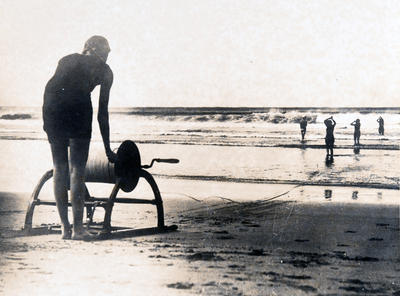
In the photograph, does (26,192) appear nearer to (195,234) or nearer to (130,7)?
(130,7)

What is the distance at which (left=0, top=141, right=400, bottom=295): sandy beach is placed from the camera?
414 centimetres

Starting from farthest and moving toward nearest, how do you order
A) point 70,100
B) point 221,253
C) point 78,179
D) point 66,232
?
point 66,232 → point 78,179 → point 70,100 → point 221,253

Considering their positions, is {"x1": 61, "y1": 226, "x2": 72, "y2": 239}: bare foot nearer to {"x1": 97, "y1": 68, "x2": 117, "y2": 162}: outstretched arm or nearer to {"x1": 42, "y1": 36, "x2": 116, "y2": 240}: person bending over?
{"x1": 42, "y1": 36, "x2": 116, "y2": 240}: person bending over

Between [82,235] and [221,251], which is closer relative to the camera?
[221,251]

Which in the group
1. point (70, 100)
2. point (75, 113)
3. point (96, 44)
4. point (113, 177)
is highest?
point (96, 44)

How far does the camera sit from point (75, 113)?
211 inches

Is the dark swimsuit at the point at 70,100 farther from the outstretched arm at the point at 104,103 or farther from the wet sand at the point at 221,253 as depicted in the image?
the wet sand at the point at 221,253

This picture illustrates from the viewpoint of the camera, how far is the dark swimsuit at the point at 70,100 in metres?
5.35

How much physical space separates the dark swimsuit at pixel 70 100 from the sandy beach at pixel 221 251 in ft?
3.23

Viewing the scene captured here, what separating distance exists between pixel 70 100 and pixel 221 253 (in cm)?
181

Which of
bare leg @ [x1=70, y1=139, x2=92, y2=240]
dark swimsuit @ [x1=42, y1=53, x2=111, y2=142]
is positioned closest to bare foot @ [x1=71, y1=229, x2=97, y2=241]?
bare leg @ [x1=70, y1=139, x2=92, y2=240]

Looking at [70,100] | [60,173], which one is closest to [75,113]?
[70,100]

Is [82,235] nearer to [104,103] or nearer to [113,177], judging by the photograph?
[113,177]

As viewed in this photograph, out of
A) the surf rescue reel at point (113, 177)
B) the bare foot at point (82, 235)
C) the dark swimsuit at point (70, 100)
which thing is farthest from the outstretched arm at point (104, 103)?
the bare foot at point (82, 235)
